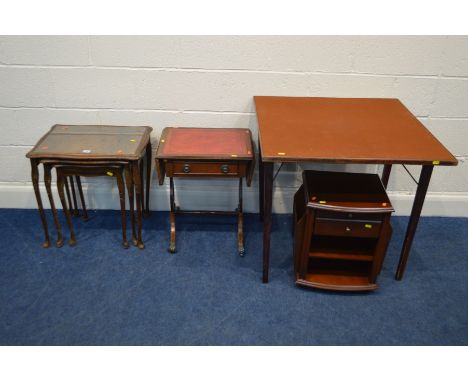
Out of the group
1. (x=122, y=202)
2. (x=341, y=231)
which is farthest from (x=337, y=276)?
(x=122, y=202)

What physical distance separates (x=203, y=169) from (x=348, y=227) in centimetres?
87

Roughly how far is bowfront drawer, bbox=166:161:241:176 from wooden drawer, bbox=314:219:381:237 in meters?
0.56

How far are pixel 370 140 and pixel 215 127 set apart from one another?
1.09 metres

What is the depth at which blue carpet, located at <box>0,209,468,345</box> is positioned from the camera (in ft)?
7.48

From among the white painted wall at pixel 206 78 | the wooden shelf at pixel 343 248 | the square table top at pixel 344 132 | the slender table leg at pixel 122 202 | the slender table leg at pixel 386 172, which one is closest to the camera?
the square table top at pixel 344 132

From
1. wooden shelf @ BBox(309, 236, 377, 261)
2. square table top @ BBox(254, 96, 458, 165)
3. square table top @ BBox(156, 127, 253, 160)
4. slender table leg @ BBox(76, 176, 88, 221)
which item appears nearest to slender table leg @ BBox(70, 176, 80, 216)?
slender table leg @ BBox(76, 176, 88, 221)

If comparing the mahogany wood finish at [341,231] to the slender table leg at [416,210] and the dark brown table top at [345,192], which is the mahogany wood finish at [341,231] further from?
the slender table leg at [416,210]

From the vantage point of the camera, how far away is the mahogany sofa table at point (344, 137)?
2.11m

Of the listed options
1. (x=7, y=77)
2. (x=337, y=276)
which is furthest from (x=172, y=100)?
(x=337, y=276)

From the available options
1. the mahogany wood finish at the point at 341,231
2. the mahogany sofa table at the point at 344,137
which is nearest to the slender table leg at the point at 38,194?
the mahogany sofa table at the point at 344,137

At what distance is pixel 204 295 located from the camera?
253 centimetres

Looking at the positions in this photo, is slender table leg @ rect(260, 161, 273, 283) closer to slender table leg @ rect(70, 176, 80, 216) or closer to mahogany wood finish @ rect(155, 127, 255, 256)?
mahogany wood finish @ rect(155, 127, 255, 256)

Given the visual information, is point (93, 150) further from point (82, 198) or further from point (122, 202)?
point (82, 198)

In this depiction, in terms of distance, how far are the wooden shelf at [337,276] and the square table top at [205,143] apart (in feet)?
2.51
